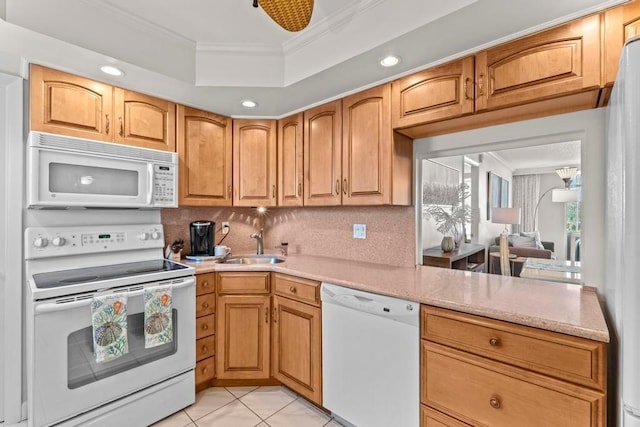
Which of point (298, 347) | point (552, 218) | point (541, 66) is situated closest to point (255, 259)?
point (298, 347)

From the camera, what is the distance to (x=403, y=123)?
1854 millimetres

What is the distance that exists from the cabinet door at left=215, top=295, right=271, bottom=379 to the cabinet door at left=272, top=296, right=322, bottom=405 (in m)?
0.09

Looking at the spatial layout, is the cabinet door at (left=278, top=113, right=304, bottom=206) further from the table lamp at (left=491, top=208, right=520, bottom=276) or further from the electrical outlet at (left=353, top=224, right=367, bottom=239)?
the table lamp at (left=491, top=208, right=520, bottom=276)

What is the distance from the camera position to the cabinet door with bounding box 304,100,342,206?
2232 mm

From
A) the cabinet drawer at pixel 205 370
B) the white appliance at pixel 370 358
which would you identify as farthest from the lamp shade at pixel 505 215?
the cabinet drawer at pixel 205 370

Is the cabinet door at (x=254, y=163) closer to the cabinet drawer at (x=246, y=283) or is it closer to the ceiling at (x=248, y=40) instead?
the ceiling at (x=248, y=40)

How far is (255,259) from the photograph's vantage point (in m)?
2.72

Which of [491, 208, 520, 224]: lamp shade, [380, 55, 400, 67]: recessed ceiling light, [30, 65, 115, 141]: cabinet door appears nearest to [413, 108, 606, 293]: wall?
[491, 208, 520, 224]: lamp shade

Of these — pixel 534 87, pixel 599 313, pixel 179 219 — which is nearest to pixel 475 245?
pixel 599 313

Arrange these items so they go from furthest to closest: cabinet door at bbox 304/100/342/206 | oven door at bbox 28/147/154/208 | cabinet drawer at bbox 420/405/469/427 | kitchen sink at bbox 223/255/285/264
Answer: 1. kitchen sink at bbox 223/255/285/264
2. cabinet door at bbox 304/100/342/206
3. oven door at bbox 28/147/154/208
4. cabinet drawer at bbox 420/405/469/427

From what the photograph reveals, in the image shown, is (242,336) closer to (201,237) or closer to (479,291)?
(201,237)

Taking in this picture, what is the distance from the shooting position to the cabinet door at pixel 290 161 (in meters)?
2.52

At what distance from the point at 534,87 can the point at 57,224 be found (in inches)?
111

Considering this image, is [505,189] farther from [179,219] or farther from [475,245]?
[179,219]
